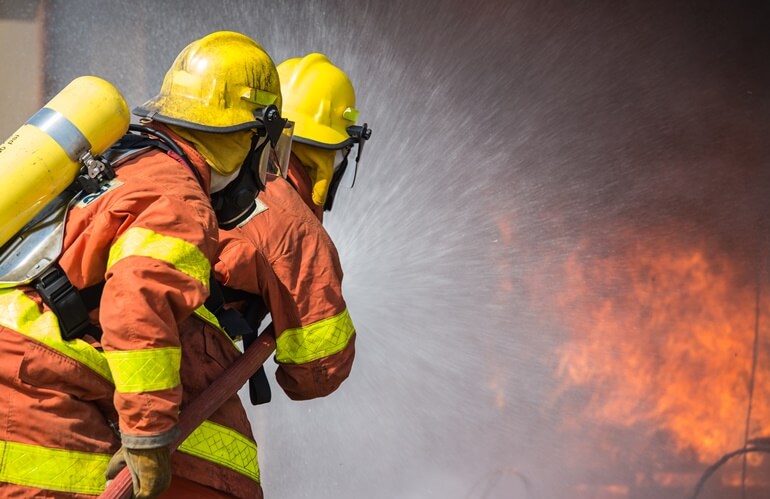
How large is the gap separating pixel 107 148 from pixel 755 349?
430 cm

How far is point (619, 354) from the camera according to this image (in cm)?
605

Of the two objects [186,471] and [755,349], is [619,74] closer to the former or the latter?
[755,349]

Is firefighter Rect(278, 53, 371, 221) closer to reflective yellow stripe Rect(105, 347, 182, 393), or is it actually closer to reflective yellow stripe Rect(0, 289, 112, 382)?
reflective yellow stripe Rect(0, 289, 112, 382)

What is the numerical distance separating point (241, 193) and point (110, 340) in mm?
785

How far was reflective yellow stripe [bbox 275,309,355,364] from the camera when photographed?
3125 mm

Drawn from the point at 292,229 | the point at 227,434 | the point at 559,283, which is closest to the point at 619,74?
the point at 559,283

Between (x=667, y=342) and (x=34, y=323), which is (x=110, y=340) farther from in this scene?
(x=667, y=342)

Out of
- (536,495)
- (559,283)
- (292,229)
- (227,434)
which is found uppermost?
(292,229)

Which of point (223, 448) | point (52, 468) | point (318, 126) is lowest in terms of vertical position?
point (223, 448)

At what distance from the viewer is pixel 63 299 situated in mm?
2406

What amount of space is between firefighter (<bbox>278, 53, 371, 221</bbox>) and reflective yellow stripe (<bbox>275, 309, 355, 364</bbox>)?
0.95 metres

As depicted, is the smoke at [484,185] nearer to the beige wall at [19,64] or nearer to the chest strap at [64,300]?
the beige wall at [19,64]

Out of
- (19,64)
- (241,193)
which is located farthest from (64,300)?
(19,64)

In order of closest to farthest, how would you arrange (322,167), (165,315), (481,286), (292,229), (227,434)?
(165,315) → (227,434) → (292,229) → (322,167) → (481,286)
